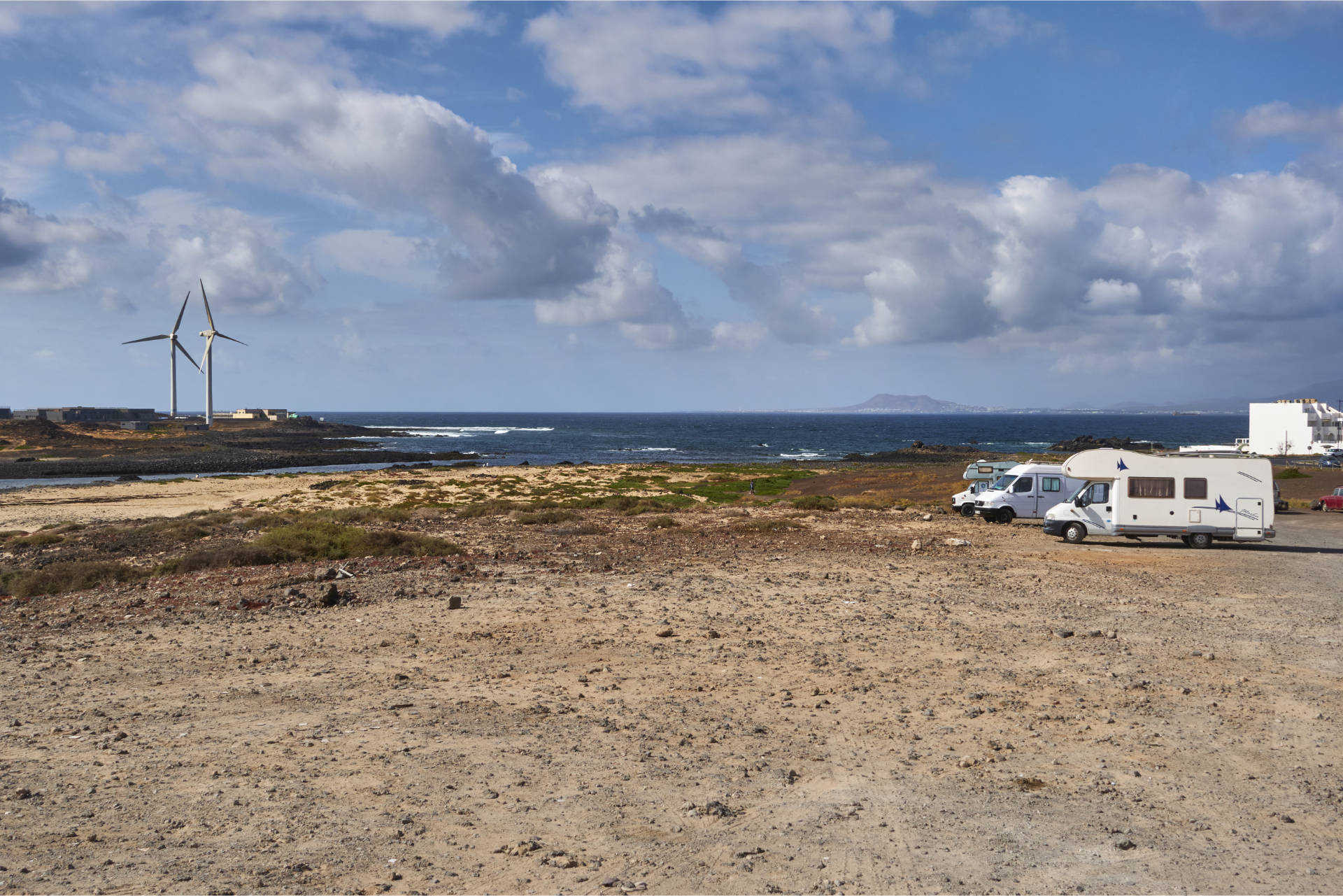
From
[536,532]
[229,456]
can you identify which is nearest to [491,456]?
[229,456]

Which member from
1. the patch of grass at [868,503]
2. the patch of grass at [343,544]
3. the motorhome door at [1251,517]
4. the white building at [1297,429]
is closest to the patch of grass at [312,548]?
the patch of grass at [343,544]

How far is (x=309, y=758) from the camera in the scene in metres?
9.43

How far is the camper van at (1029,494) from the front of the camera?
109 feet

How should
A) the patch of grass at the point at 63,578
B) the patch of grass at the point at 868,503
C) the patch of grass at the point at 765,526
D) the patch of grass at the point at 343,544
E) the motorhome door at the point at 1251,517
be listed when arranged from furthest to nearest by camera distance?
the patch of grass at the point at 868,503 → the patch of grass at the point at 765,526 → the motorhome door at the point at 1251,517 → the patch of grass at the point at 343,544 → the patch of grass at the point at 63,578

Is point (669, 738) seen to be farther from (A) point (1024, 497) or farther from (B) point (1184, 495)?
(A) point (1024, 497)

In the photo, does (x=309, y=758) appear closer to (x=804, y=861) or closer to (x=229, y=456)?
(x=804, y=861)

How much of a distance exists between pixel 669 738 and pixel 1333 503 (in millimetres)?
44739

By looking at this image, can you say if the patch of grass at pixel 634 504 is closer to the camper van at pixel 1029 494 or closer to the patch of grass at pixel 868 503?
the patch of grass at pixel 868 503

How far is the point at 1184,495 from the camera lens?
2641 centimetres

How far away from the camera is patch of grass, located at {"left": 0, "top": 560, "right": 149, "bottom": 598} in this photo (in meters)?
19.2

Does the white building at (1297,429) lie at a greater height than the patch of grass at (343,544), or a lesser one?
greater

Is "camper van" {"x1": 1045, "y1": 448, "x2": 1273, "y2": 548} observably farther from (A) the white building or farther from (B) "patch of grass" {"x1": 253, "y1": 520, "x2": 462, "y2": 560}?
(A) the white building

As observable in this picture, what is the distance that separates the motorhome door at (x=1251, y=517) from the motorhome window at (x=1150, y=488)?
1996 mm

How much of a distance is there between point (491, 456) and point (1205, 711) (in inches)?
4279
